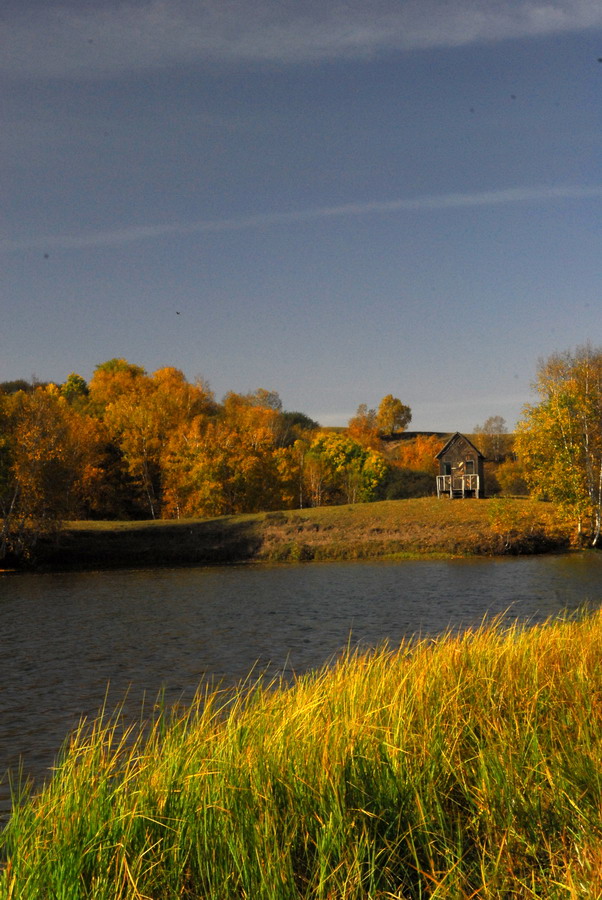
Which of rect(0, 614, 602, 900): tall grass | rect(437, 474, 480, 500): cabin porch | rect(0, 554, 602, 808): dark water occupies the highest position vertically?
rect(437, 474, 480, 500): cabin porch

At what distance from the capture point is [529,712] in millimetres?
8102

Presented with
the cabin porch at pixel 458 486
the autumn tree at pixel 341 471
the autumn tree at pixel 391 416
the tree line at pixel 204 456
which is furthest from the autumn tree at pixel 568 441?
the autumn tree at pixel 391 416

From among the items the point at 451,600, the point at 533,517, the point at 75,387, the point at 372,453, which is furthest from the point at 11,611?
the point at 75,387

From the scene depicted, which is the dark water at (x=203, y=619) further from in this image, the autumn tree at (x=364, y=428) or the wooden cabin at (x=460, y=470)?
the autumn tree at (x=364, y=428)

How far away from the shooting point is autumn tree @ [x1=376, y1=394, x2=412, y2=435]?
18650 centimetres

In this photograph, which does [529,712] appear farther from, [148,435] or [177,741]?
[148,435]

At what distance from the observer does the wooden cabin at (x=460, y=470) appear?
81.6m

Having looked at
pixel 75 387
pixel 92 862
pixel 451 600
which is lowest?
pixel 451 600

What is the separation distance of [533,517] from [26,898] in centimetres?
5666

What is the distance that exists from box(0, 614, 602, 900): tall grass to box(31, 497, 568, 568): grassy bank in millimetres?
50039

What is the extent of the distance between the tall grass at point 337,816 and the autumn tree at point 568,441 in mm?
47308

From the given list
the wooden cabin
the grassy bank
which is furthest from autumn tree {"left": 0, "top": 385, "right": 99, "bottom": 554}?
the wooden cabin

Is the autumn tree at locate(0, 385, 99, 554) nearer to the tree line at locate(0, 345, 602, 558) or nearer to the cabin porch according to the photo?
the tree line at locate(0, 345, 602, 558)

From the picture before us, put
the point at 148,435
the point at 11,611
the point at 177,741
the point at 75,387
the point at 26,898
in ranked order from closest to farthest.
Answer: the point at 26,898
the point at 177,741
the point at 11,611
the point at 148,435
the point at 75,387
